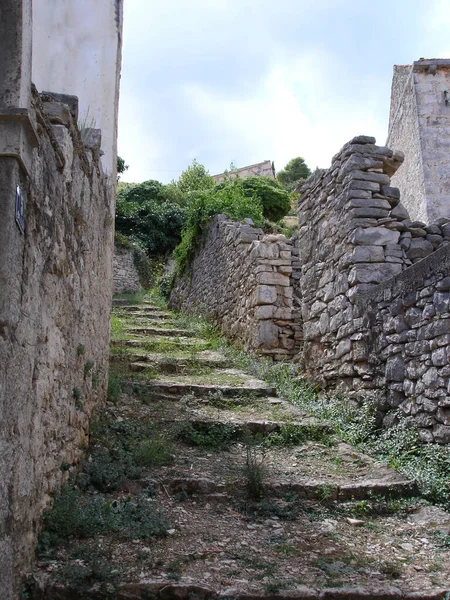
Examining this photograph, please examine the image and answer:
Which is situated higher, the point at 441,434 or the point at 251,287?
the point at 251,287

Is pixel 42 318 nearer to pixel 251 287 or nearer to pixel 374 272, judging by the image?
pixel 374 272

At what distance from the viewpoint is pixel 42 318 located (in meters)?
2.78

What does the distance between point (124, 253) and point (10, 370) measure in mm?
16942

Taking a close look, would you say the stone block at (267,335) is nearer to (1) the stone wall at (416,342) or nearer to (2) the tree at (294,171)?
(1) the stone wall at (416,342)

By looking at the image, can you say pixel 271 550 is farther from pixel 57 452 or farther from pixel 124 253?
pixel 124 253

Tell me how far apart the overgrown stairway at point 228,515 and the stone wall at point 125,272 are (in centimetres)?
1247

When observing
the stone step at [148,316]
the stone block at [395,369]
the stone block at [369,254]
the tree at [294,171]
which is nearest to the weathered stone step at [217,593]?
the stone block at [395,369]

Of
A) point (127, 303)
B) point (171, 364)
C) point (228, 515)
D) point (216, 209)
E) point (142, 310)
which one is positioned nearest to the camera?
point (228, 515)

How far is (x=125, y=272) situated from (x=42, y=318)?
15.9 metres

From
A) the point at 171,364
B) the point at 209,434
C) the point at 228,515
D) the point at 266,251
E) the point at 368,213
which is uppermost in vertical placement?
the point at 368,213

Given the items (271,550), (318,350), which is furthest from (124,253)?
(271,550)

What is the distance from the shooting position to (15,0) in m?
2.29

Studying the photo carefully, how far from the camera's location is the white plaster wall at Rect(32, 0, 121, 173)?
5520mm

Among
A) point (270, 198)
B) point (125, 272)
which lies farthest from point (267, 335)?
point (270, 198)
